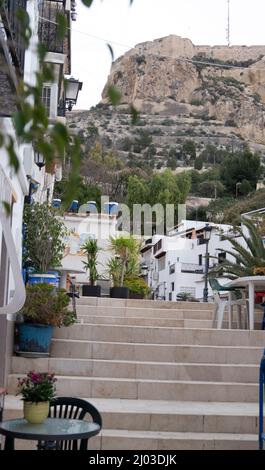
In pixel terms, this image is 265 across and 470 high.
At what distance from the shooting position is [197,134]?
87438mm

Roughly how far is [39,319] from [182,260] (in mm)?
32438

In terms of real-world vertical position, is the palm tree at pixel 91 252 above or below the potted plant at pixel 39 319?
above

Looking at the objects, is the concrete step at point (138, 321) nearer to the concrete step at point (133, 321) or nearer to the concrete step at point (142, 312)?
the concrete step at point (133, 321)

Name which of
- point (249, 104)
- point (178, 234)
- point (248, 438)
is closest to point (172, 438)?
point (248, 438)

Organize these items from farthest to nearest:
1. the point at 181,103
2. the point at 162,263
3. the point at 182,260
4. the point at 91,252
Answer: the point at 181,103, the point at 162,263, the point at 182,260, the point at 91,252

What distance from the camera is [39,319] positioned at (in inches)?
306

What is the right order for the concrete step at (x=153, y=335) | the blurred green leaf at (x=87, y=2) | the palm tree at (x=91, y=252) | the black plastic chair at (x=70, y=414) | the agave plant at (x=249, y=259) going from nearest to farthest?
the blurred green leaf at (x=87, y=2)
the black plastic chair at (x=70, y=414)
the concrete step at (x=153, y=335)
the agave plant at (x=249, y=259)
the palm tree at (x=91, y=252)

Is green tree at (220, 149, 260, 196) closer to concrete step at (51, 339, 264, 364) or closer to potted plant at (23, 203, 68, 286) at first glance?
potted plant at (23, 203, 68, 286)

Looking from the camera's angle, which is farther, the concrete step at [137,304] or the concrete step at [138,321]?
the concrete step at [137,304]

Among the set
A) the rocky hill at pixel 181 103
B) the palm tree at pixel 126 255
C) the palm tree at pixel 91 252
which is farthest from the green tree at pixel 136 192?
the palm tree at pixel 91 252

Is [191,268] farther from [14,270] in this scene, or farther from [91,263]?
[14,270]

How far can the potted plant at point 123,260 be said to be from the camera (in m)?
14.2

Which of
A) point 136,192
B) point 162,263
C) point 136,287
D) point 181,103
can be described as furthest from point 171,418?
point 181,103

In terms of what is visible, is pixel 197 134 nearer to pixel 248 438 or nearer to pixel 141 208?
pixel 141 208
